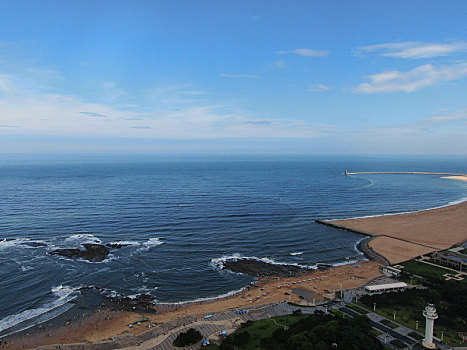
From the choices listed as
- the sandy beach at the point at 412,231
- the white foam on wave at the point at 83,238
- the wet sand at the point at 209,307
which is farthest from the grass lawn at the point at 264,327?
the white foam on wave at the point at 83,238

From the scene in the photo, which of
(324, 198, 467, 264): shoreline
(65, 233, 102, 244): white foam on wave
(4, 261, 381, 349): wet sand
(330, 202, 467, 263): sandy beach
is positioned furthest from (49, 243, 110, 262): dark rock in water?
(330, 202, 467, 263): sandy beach

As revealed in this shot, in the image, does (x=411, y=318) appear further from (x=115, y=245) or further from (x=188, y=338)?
(x=115, y=245)

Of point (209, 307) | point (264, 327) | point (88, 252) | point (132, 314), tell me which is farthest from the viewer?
point (88, 252)

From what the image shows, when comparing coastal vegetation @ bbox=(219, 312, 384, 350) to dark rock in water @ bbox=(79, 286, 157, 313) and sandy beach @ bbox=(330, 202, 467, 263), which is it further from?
sandy beach @ bbox=(330, 202, 467, 263)

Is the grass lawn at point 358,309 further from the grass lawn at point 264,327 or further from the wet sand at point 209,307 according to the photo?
the grass lawn at point 264,327

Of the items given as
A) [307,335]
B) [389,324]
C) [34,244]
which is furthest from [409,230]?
[34,244]

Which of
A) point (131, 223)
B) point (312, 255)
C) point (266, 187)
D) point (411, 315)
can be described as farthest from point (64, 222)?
point (266, 187)
